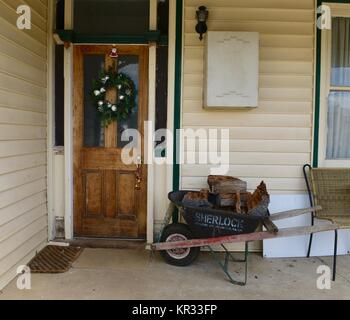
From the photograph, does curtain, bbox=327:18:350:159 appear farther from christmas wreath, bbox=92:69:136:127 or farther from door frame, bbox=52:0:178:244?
christmas wreath, bbox=92:69:136:127

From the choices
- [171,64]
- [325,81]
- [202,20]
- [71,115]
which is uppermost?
[202,20]

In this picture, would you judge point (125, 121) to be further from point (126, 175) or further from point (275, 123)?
point (275, 123)

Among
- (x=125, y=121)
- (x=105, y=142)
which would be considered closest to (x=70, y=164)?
(x=105, y=142)

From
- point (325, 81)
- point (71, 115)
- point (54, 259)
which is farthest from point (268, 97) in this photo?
point (54, 259)

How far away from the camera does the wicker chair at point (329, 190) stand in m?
4.16

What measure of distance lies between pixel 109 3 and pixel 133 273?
2792mm

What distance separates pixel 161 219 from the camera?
14.5 feet

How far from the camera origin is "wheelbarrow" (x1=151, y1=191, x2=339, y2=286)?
130 inches

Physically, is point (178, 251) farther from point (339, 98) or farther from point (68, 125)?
point (339, 98)

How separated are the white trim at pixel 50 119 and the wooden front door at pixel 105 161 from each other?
0.77 ft

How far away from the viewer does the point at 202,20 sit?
411 centimetres

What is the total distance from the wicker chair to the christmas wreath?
6.57 feet

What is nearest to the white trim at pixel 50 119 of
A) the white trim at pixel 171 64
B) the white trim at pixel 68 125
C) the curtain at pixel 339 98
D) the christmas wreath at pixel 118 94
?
the white trim at pixel 68 125

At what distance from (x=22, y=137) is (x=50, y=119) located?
0.66 metres
